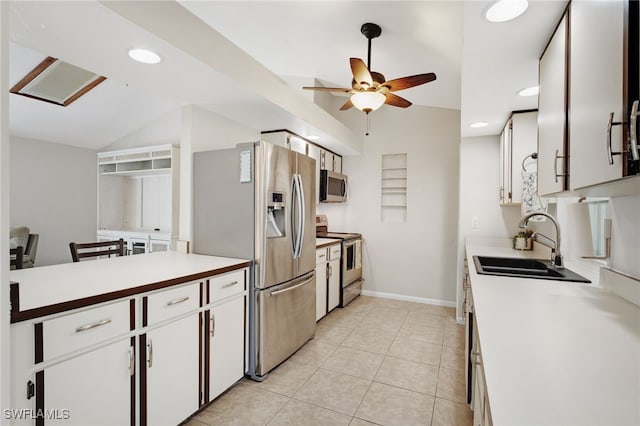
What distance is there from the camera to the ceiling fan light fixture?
8.50 feet

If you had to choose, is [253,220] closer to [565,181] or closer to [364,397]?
[364,397]

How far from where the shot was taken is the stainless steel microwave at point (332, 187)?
4.07m

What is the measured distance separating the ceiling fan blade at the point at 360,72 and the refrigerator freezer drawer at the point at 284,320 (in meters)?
1.73

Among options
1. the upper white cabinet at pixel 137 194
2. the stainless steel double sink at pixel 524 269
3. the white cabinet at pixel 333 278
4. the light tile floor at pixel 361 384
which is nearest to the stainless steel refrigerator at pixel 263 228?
the light tile floor at pixel 361 384

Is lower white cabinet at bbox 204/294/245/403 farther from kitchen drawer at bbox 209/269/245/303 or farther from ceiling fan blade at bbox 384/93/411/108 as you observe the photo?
ceiling fan blade at bbox 384/93/411/108

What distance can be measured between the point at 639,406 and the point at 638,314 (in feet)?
2.71

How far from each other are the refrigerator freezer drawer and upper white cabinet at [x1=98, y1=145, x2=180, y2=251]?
2.70 m

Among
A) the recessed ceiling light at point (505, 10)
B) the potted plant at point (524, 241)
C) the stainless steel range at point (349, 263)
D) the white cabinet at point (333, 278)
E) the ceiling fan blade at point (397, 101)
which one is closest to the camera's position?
the recessed ceiling light at point (505, 10)

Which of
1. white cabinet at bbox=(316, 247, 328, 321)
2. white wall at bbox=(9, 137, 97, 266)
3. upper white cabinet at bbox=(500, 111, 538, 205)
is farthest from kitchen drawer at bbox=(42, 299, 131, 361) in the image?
white wall at bbox=(9, 137, 97, 266)

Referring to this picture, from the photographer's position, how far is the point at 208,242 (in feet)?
8.31

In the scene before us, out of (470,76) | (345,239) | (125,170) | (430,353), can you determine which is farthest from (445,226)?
(125,170)

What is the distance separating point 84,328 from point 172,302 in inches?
17.4

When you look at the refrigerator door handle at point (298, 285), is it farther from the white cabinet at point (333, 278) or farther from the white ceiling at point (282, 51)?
the white ceiling at point (282, 51)

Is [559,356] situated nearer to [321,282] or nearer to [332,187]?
[321,282]
